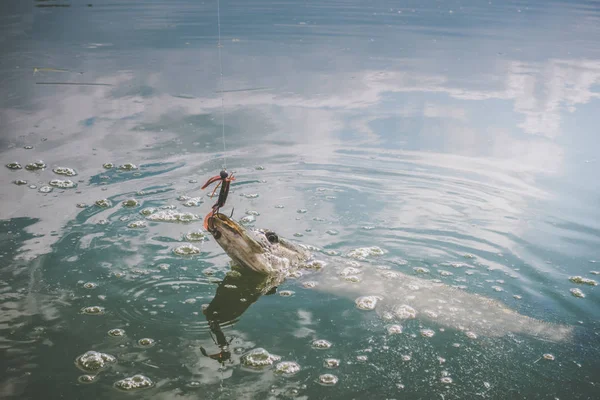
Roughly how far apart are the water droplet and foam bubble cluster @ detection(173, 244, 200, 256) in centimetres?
174

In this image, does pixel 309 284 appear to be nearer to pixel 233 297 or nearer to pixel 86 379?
pixel 233 297

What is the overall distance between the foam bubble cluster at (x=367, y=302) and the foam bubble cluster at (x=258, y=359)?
112 centimetres

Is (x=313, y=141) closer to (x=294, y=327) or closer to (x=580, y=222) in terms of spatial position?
(x=580, y=222)

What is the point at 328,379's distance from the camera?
3.71m

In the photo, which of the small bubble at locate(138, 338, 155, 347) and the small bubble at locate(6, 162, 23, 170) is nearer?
the small bubble at locate(138, 338, 155, 347)

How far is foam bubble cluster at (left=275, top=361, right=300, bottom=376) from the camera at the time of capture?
3.75m

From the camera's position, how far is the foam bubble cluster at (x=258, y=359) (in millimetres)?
3799

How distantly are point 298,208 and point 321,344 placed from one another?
8.75ft

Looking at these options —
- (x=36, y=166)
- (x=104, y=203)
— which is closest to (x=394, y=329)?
(x=104, y=203)

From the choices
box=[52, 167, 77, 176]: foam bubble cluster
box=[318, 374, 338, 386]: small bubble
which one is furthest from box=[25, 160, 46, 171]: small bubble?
box=[318, 374, 338, 386]: small bubble

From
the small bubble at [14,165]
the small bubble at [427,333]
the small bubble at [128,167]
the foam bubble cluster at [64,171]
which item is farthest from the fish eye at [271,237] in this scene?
the small bubble at [14,165]

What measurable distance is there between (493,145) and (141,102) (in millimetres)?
6054

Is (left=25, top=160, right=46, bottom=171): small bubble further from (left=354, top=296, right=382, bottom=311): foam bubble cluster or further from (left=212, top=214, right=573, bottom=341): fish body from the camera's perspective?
(left=354, top=296, right=382, bottom=311): foam bubble cluster

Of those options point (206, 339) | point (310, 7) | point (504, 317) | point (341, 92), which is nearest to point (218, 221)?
point (206, 339)
